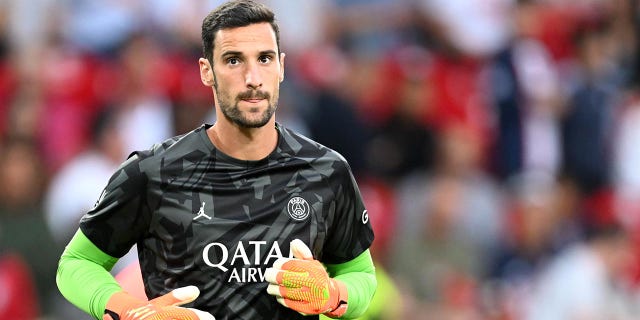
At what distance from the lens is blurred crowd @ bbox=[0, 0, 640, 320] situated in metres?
8.21

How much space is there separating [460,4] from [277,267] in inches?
242

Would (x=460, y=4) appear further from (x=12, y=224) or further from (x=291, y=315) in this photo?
(x=291, y=315)

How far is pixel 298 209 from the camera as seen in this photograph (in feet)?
13.2

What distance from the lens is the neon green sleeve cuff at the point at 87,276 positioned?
3951mm

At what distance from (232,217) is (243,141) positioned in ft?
A: 0.88

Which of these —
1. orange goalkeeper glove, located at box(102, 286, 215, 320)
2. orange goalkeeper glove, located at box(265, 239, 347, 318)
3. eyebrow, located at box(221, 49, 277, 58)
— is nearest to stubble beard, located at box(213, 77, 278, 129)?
eyebrow, located at box(221, 49, 277, 58)

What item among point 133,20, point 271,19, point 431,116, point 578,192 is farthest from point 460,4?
point 271,19

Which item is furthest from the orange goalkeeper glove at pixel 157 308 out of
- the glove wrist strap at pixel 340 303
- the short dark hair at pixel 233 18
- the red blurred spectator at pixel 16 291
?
the red blurred spectator at pixel 16 291

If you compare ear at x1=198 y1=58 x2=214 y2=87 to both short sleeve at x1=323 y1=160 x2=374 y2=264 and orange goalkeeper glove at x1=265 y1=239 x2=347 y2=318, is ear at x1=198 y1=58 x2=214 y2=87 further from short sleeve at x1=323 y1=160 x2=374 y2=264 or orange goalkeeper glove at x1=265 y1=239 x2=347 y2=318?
orange goalkeeper glove at x1=265 y1=239 x2=347 y2=318

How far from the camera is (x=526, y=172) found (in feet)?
29.7

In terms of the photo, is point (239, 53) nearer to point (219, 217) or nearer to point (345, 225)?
point (219, 217)

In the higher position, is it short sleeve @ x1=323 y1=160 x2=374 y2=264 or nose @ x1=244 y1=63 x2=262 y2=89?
nose @ x1=244 y1=63 x2=262 y2=89

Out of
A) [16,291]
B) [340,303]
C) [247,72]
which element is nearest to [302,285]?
[340,303]

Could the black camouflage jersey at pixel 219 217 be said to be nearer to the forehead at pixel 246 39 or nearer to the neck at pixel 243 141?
the neck at pixel 243 141
